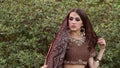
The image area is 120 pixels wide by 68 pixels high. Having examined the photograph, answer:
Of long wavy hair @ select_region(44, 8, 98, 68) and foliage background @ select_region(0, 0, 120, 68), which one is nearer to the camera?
long wavy hair @ select_region(44, 8, 98, 68)

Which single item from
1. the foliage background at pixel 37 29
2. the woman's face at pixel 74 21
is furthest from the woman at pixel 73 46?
the foliage background at pixel 37 29

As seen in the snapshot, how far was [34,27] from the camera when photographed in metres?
5.75

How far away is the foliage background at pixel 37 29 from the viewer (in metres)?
5.50

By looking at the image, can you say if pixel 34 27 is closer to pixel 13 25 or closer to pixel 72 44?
pixel 13 25

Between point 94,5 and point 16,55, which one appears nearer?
point 16,55

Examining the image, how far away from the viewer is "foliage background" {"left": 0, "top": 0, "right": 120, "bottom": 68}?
18.1 feet

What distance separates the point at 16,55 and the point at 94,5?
5.78 ft

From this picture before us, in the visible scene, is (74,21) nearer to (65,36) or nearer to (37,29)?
(65,36)

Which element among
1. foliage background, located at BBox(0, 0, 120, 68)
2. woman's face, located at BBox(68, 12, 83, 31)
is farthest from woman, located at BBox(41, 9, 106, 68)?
foliage background, located at BBox(0, 0, 120, 68)

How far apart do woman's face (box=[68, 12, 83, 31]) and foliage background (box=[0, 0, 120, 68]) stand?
131 cm

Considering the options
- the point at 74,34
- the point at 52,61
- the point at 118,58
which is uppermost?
the point at 74,34

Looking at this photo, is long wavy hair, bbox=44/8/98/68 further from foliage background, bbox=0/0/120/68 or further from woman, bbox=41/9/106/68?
foliage background, bbox=0/0/120/68

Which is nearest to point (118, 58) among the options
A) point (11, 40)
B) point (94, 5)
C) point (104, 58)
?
point (104, 58)

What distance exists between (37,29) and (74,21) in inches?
61.5
